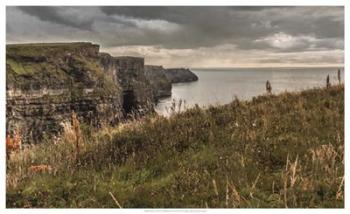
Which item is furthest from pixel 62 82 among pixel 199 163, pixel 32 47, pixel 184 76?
pixel 199 163

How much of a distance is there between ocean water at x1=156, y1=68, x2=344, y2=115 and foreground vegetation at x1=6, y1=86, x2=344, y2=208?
590 millimetres

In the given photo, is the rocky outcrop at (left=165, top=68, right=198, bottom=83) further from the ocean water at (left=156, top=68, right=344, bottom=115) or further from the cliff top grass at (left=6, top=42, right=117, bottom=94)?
the cliff top grass at (left=6, top=42, right=117, bottom=94)

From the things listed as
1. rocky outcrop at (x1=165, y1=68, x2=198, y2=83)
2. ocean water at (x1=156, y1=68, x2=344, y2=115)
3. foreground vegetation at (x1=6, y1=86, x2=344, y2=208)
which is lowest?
foreground vegetation at (x1=6, y1=86, x2=344, y2=208)

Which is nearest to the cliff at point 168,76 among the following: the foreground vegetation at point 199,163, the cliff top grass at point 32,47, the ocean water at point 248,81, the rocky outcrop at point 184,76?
the rocky outcrop at point 184,76

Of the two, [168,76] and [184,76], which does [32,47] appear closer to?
[184,76]

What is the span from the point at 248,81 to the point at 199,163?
349cm

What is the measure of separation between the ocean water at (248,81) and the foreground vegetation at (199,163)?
0.59 m

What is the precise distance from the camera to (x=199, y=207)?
6863 mm

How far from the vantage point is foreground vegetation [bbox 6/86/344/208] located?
7008 millimetres

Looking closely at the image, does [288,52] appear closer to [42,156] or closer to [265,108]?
[265,108]

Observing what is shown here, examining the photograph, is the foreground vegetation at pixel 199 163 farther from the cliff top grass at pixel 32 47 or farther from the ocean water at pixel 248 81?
the cliff top grass at pixel 32 47

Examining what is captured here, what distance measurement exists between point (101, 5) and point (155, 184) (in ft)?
9.70

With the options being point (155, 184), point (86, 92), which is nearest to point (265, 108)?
point (155, 184)

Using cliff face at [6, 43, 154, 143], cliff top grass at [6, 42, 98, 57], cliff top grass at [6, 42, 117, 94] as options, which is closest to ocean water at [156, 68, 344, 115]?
cliff top grass at [6, 42, 98, 57]
